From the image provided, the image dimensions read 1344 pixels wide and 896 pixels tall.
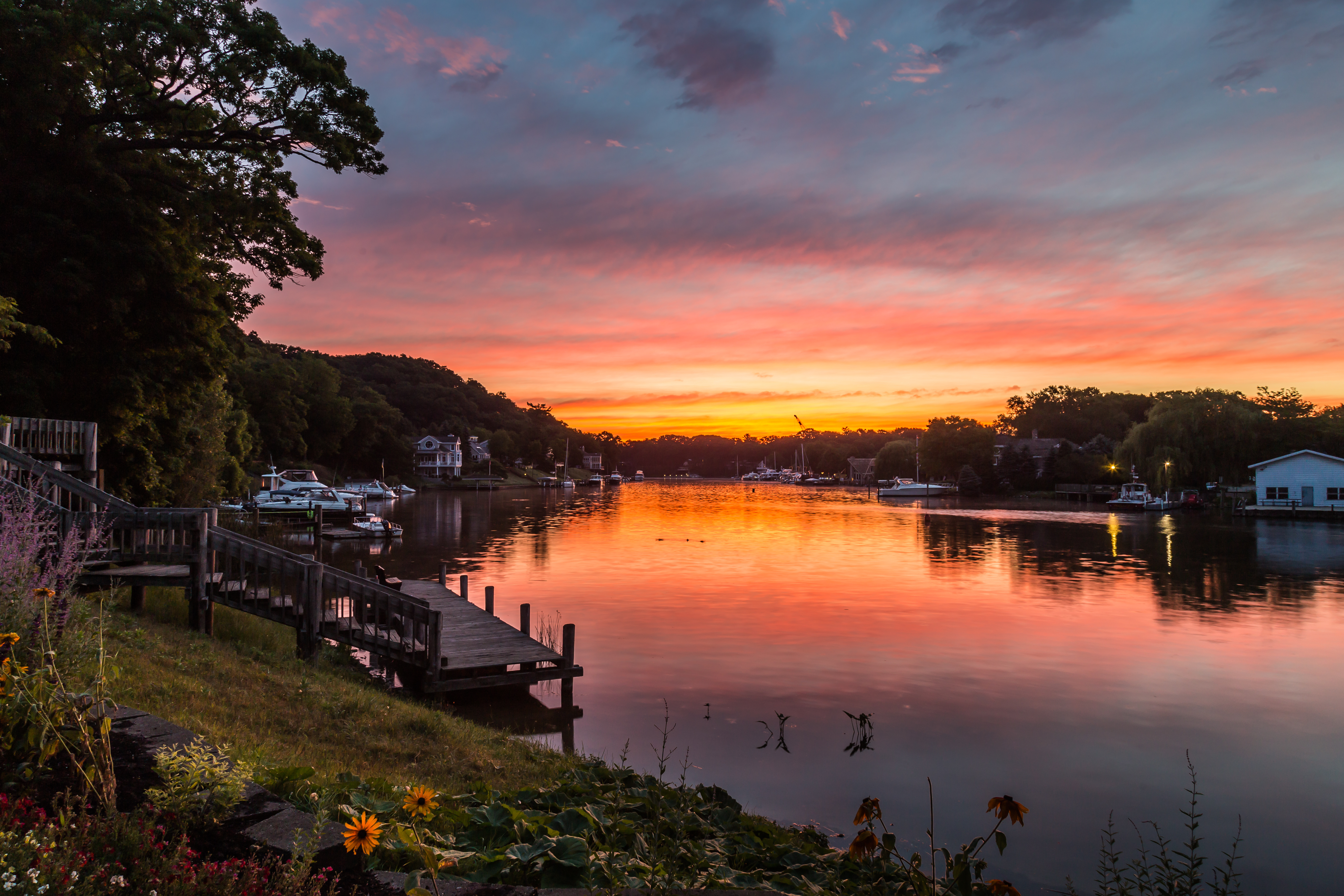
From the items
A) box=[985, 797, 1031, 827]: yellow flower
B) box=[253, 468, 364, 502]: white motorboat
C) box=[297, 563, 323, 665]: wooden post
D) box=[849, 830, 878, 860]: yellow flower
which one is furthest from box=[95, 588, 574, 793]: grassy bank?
box=[253, 468, 364, 502]: white motorboat

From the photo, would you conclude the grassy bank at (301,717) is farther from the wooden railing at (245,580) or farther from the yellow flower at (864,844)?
the yellow flower at (864,844)

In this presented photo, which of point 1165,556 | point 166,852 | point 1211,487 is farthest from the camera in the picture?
point 1211,487

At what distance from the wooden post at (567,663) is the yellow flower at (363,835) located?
1187 centimetres

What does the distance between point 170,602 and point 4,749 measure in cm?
1405

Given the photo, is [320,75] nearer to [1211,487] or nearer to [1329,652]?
[1329,652]

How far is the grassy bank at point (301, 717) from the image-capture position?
25.5 ft

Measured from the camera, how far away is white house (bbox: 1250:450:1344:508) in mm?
66062

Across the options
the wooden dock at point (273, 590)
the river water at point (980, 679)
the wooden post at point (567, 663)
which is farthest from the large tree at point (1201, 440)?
the wooden dock at point (273, 590)

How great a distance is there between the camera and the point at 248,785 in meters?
4.65

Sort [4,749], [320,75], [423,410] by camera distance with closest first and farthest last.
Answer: [4,749] < [320,75] < [423,410]

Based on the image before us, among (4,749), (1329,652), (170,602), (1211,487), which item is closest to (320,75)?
(170,602)

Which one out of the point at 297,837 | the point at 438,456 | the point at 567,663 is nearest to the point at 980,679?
the point at 567,663

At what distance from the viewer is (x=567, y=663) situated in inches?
614

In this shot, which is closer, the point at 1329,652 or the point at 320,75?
the point at 320,75
